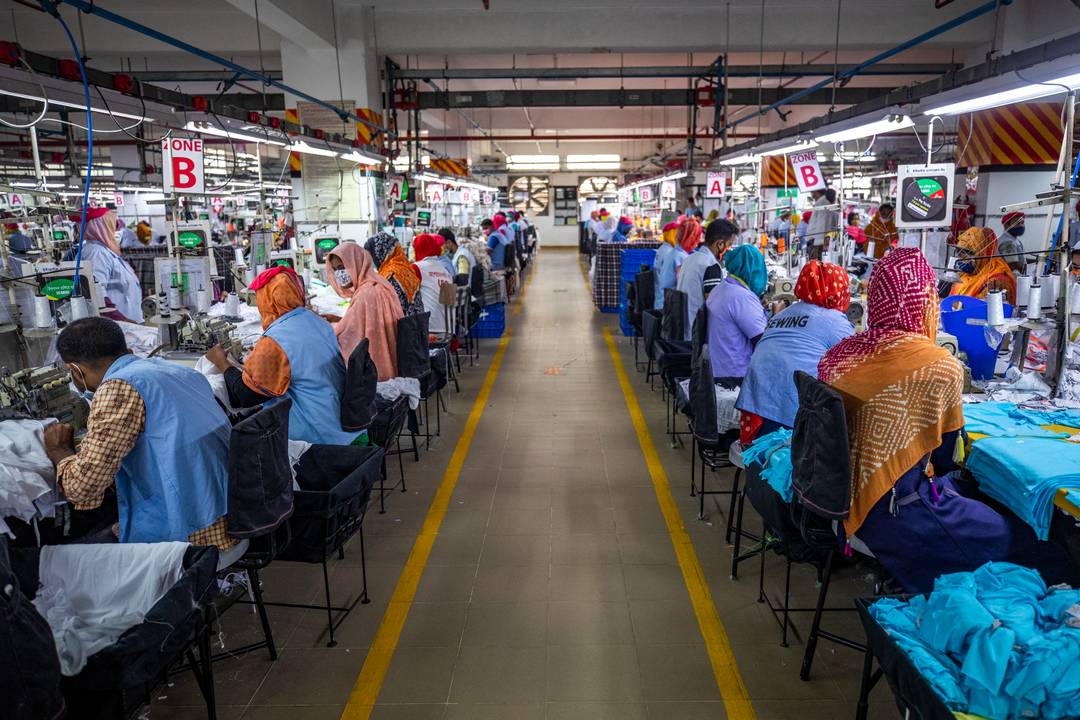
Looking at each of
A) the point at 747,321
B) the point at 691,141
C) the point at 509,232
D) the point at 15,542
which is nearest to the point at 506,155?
the point at 509,232

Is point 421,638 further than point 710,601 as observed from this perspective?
No

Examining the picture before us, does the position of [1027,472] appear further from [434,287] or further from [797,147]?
[434,287]

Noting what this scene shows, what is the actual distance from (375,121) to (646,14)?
4279 millimetres

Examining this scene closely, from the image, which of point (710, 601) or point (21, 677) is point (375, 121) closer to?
point (710, 601)

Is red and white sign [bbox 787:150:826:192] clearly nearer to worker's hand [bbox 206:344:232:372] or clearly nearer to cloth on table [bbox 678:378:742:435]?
cloth on table [bbox 678:378:742:435]

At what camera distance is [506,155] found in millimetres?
29141

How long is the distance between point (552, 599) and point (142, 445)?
6.76 feet

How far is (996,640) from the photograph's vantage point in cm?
183

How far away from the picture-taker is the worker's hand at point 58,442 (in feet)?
8.90

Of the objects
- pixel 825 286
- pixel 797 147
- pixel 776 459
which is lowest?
pixel 776 459

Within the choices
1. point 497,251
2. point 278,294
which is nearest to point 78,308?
point 278,294

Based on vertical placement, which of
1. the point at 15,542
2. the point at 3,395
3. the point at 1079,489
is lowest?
the point at 15,542

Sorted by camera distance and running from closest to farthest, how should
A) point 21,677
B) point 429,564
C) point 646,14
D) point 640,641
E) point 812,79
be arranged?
point 21,677
point 640,641
point 429,564
point 646,14
point 812,79

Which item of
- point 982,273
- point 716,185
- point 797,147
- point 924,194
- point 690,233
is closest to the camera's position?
point 924,194
